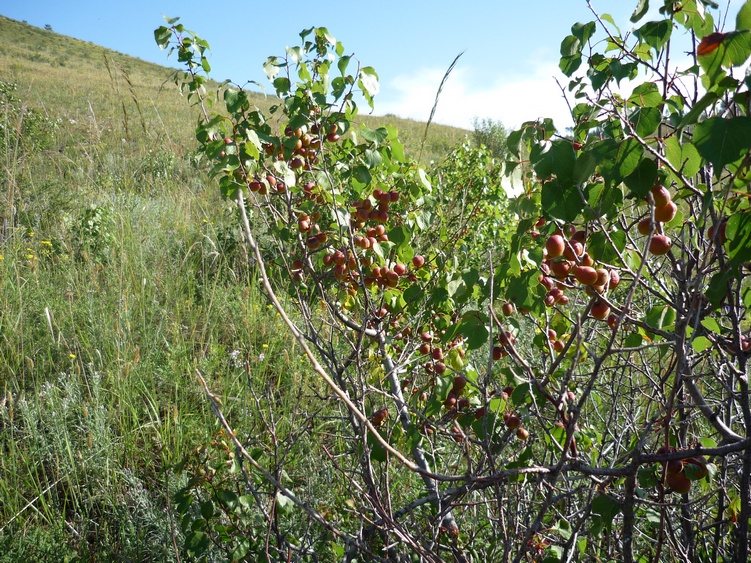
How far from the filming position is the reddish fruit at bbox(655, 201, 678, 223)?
2.67 feet

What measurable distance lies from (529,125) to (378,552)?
1.26 m

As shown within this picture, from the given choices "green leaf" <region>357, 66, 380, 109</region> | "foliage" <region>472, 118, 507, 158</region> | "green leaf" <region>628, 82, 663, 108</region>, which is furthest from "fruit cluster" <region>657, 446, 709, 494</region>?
"foliage" <region>472, 118, 507, 158</region>

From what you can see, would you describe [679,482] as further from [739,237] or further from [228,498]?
[228,498]

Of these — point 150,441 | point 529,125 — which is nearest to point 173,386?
point 150,441

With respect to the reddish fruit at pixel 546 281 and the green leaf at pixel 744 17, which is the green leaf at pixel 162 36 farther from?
the green leaf at pixel 744 17

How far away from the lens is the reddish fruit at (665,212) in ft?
2.67

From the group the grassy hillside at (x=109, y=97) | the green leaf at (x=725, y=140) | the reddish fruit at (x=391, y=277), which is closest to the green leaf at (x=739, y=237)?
the green leaf at (x=725, y=140)

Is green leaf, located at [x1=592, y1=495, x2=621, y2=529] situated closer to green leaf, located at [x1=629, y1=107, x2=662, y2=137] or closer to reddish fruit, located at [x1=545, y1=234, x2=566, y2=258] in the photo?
reddish fruit, located at [x1=545, y1=234, x2=566, y2=258]

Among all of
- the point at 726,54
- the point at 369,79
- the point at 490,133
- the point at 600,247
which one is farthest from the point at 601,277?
the point at 490,133

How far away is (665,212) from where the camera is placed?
0.82 meters

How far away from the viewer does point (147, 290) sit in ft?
10.4

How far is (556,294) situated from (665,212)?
0.45m

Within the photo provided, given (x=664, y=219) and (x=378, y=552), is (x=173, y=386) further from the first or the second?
(x=664, y=219)

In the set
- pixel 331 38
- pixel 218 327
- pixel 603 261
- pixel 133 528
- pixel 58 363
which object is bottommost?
pixel 133 528
